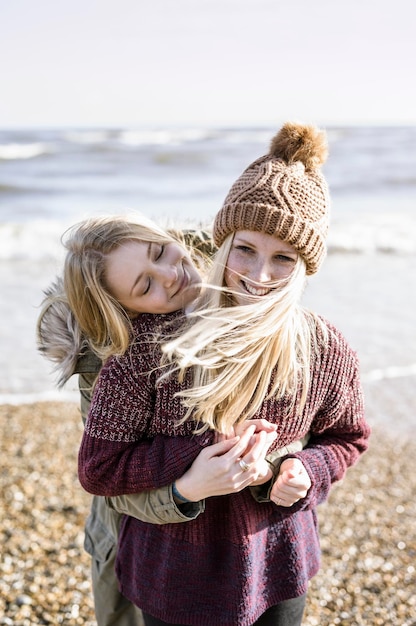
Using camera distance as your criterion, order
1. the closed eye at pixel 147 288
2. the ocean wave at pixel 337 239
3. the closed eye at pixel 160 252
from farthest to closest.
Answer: the ocean wave at pixel 337 239
the closed eye at pixel 160 252
the closed eye at pixel 147 288

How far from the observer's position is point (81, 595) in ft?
12.9

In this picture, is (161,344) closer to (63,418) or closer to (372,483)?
(372,483)

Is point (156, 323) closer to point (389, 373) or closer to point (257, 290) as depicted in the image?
point (257, 290)

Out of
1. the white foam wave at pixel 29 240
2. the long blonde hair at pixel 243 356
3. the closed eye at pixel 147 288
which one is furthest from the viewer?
the white foam wave at pixel 29 240

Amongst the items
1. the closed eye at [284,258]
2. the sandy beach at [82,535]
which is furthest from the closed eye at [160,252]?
the sandy beach at [82,535]

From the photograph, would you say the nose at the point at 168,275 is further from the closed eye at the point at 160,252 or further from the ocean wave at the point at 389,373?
the ocean wave at the point at 389,373

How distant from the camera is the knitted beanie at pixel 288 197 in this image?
2092 mm

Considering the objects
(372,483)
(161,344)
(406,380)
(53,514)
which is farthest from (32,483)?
(406,380)

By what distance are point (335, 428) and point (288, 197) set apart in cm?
78

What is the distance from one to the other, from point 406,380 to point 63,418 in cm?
341

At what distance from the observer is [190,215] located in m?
13.7

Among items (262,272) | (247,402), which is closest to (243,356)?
(247,402)

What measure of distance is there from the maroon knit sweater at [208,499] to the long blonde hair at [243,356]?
→ 0.18 ft

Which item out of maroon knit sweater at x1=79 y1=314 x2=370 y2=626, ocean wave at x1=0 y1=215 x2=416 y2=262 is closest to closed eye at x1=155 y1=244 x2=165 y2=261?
maroon knit sweater at x1=79 y1=314 x2=370 y2=626
